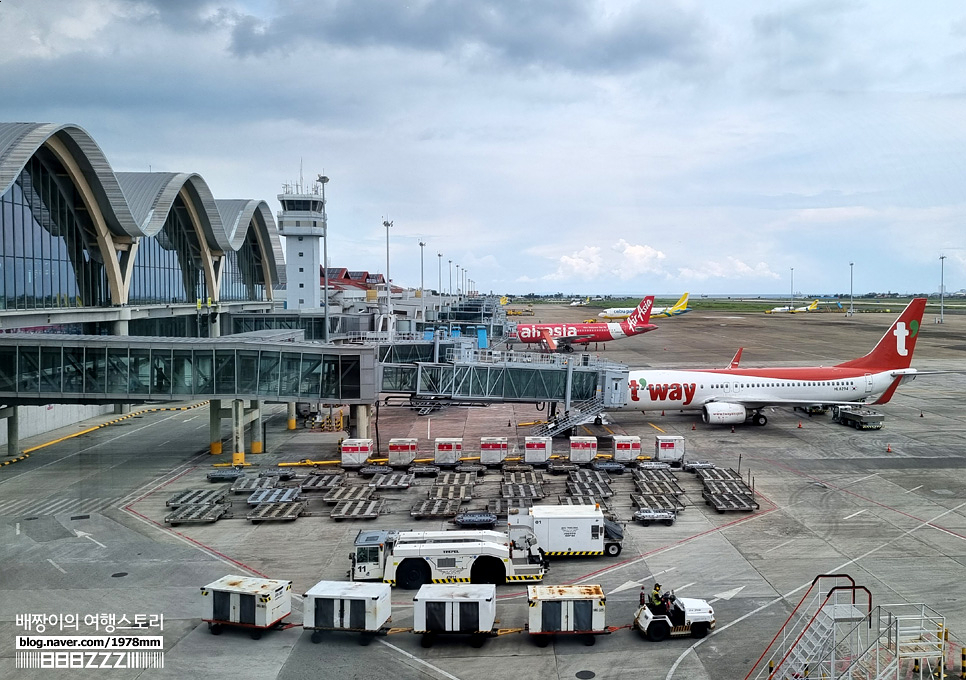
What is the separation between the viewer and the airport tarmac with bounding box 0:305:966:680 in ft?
66.1

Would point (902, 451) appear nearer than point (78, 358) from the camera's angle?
No

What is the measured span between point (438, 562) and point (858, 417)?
1543 inches

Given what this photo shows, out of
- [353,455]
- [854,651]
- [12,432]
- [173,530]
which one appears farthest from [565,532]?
[12,432]

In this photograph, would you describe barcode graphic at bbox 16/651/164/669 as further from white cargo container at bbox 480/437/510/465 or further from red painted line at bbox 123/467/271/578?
white cargo container at bbox 480/437/510/465

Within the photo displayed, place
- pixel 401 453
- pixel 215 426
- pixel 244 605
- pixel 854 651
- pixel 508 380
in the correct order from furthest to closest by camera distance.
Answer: pixel 508 380 → pixel 215 426 → pixel 401 453 → pixel 244 605 → pixel 854 651

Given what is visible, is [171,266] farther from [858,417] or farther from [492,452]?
[858,417]

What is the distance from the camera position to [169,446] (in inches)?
1907

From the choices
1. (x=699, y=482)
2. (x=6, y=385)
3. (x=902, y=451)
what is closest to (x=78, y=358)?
(x=6, y=385)

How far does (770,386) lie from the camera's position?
53.9 meters

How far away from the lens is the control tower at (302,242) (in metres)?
95.9

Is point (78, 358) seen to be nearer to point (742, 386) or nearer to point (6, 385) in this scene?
point (6, 385)

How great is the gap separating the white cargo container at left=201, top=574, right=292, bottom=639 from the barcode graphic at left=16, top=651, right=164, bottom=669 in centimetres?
177

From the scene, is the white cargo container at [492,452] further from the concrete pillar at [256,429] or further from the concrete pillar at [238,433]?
the concrete pillar at [256,429]

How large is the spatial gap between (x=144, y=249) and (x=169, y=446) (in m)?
26.3
